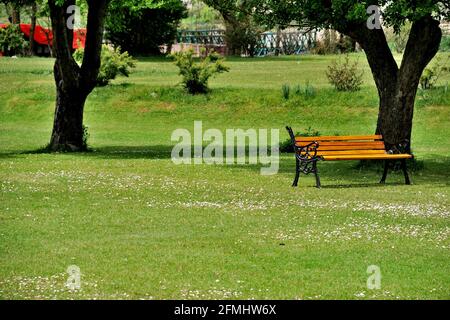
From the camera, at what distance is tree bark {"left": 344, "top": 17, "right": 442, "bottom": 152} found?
23703 mm

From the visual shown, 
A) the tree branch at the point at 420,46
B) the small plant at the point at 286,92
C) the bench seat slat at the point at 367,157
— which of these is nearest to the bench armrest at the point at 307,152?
the bench seat slat at the point at 367,157

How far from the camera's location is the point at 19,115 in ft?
132

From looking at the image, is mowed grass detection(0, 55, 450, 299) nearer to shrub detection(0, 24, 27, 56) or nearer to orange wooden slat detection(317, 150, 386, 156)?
orange wooden slat detection(317, 150, 386, 156)

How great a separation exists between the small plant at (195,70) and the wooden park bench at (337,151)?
17.3 meters

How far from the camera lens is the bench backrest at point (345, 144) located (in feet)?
71.2

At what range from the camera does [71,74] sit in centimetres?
2856

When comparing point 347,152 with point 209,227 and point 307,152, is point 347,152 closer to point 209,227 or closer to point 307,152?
A: point 307,152

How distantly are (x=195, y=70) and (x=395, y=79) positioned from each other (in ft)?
55.1

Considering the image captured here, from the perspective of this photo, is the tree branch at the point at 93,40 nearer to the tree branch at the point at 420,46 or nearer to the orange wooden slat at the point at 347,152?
the tree branch at the point at 420,46

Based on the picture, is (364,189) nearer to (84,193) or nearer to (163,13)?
(84,193)

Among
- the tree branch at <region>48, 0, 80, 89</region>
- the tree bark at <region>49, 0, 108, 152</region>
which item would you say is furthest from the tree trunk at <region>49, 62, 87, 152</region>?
the tree branch at <region>48, 0, 80, 89</region>

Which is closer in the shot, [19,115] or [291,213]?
[291,213]

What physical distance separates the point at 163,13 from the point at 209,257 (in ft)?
163

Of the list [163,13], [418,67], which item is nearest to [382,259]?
[418,67]
